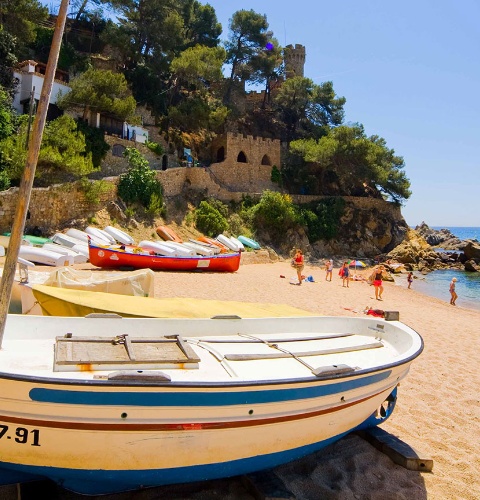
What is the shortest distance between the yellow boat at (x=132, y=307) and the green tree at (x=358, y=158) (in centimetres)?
2909

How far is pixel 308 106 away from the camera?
42.4 metres

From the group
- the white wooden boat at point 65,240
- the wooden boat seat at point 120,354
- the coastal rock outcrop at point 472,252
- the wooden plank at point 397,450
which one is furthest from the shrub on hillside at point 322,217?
the wooden boat seat at point 120,354

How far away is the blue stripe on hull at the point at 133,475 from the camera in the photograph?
11.5 feet

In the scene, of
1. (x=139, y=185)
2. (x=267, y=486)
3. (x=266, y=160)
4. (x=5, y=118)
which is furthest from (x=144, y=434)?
(x=266, y=160)

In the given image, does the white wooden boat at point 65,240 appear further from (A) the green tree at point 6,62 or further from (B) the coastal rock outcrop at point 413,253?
(B) the coastal rock outcrop at point 413,253

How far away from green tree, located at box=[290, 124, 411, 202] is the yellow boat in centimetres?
2909

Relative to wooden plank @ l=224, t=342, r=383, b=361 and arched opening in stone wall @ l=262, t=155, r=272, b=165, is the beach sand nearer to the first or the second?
wooden plank @ l=224, t=342, r=383, b=361

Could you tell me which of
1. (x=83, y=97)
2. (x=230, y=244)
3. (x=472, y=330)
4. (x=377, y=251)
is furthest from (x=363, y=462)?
(x=377, y=251)

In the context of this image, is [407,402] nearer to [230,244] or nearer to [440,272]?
[230,244]

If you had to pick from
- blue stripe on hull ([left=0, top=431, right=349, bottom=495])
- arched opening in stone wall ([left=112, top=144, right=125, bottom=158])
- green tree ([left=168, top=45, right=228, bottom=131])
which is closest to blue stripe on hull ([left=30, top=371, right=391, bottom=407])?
blue stripe on hull ([left=0, top=431, right=349, bottom=495])

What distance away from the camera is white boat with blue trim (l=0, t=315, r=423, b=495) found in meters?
3.32

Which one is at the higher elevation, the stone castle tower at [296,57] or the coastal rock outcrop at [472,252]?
the stone castle tower at [296,57]

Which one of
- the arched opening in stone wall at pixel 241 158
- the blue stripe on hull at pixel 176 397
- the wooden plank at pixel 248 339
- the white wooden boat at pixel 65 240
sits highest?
the arched opening in stone wall at pixel 241 158

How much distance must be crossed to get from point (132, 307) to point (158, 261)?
11906mm
